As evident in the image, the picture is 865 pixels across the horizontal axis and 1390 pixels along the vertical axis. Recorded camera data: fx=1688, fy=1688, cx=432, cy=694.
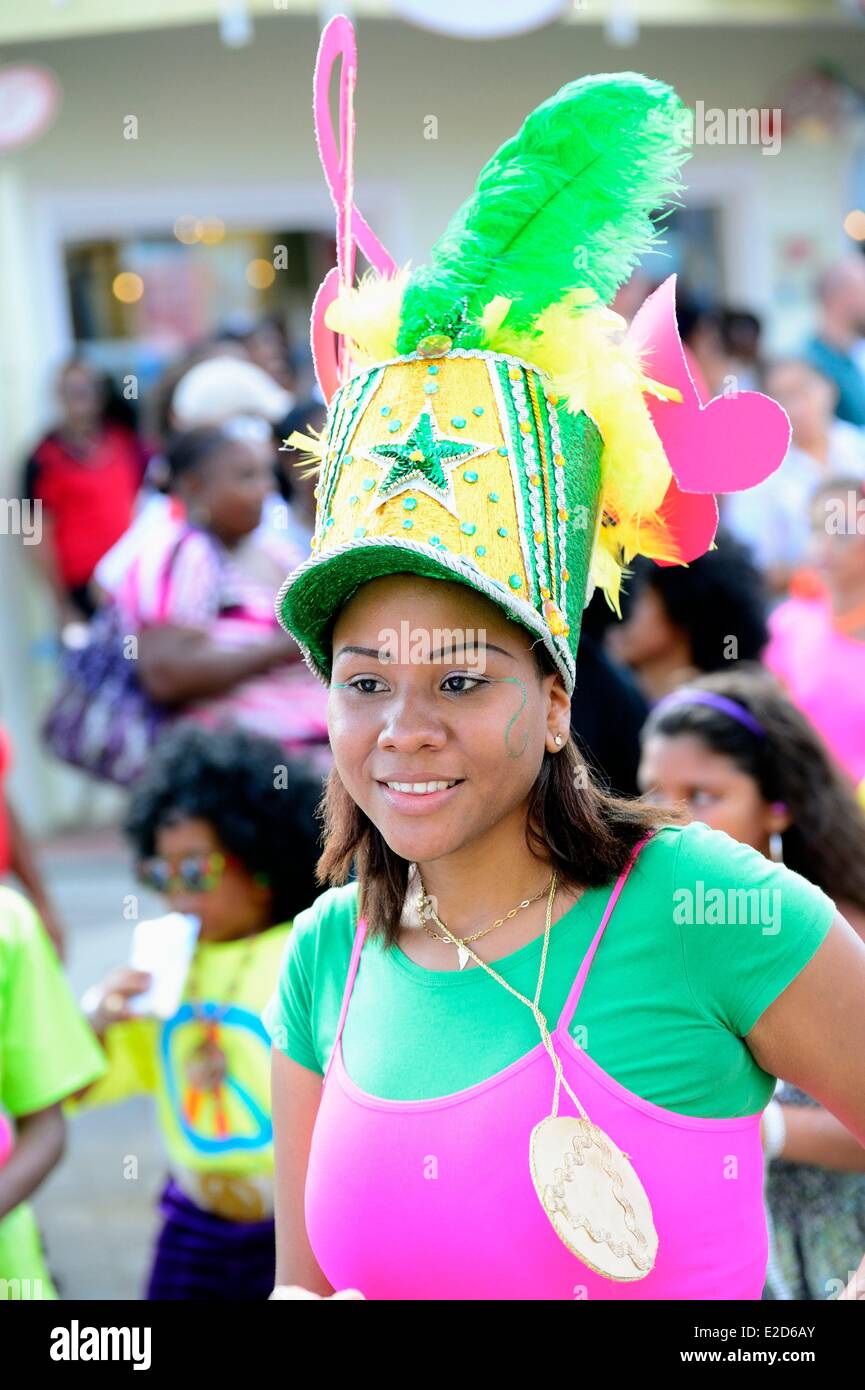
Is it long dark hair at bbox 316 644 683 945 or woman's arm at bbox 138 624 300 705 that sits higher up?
woman's arm at bbox 138 624 300 705

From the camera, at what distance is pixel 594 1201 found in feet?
5.46

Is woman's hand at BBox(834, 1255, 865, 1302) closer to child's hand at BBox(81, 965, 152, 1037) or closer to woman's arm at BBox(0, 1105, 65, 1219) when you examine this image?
woman's arm at BBox(0, 1105, 65, 1219)

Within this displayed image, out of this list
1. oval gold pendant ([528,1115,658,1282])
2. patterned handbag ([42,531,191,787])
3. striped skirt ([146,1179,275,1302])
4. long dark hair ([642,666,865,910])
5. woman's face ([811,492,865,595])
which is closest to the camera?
oval gold pendant ([528,1115,658,1282])

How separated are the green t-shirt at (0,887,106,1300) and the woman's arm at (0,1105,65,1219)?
0.02 metres

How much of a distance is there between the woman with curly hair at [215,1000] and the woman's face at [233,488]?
96 centimetres

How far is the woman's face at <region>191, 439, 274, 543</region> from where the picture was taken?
4.48 meters

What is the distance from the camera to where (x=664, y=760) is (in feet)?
10.2

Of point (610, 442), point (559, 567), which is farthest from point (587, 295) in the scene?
point (559, 567)

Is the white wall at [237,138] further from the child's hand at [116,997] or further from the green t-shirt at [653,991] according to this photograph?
the green t-shirt at [653,991]

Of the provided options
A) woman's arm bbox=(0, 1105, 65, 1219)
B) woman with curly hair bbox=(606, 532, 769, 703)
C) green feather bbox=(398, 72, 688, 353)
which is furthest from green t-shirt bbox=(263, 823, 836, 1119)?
woman with curly hair bbox=(606, 532, 769, 703)

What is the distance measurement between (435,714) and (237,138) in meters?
7.18

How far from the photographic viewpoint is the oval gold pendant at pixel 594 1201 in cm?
166

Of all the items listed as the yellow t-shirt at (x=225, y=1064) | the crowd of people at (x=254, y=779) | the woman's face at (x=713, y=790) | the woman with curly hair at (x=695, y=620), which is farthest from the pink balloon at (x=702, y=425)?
the woman with curly hair at (x=695, y=620)

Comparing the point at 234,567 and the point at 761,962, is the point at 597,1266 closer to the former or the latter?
the point at 761,962
